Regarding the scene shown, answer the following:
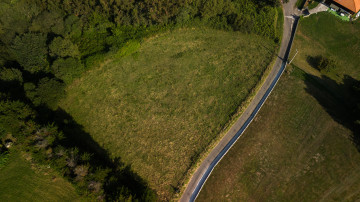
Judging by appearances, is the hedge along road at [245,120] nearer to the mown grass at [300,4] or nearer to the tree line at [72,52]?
the mown grass at [300,4]

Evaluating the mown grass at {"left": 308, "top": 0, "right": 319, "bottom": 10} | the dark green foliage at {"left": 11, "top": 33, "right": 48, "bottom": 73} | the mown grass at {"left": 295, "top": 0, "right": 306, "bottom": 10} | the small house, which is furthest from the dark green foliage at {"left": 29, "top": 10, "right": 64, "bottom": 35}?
the small house

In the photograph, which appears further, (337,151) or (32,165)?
(337,151)

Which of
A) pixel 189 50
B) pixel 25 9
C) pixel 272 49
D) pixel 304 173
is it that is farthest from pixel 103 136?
pixel 272 49

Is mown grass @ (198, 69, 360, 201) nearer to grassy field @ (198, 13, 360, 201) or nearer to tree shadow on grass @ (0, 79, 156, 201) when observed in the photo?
grassy field @ (198, 13, 360, 201)

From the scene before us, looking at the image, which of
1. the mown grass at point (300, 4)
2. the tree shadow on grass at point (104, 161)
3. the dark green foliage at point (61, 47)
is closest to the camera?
the tree shadow on grass at point (104, 161)

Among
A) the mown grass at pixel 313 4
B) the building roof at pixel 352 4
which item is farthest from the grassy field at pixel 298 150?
the mown grass at pixel 313 4

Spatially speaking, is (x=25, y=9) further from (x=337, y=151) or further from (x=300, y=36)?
(x=337, y=151)
